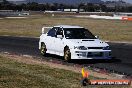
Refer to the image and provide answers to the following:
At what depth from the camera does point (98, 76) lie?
489 inches

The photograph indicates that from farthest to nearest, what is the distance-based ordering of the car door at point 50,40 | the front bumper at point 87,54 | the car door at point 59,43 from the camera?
the car door at point 50,40, the car door at point 59,43, the front bumper at point 87,54

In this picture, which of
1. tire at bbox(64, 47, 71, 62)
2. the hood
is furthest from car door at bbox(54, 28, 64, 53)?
the hood

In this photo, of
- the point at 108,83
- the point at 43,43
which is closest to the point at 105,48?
the point at 43,43

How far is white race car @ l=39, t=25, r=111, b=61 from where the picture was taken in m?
16.1

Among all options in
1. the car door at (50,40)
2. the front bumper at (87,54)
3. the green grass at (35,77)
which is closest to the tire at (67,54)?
the front bumper at (87,54)

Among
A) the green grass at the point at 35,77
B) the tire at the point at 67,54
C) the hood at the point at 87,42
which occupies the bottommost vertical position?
the tire at the point at 67,54

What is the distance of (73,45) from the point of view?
643 inches

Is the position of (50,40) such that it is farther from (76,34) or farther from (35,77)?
(35,77)

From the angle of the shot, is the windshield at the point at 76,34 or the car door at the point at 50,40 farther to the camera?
the car door at the point at 50,40

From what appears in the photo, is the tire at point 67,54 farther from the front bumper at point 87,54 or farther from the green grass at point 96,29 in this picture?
the green grass at point 96,29

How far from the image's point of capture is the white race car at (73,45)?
53.0 feet

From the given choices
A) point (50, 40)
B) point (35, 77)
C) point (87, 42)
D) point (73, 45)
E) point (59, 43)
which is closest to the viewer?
point (35, 77)

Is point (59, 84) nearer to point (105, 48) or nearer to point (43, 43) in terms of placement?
point (105, 48)

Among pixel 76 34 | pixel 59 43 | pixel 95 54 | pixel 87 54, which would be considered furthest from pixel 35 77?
pixel 76 34
